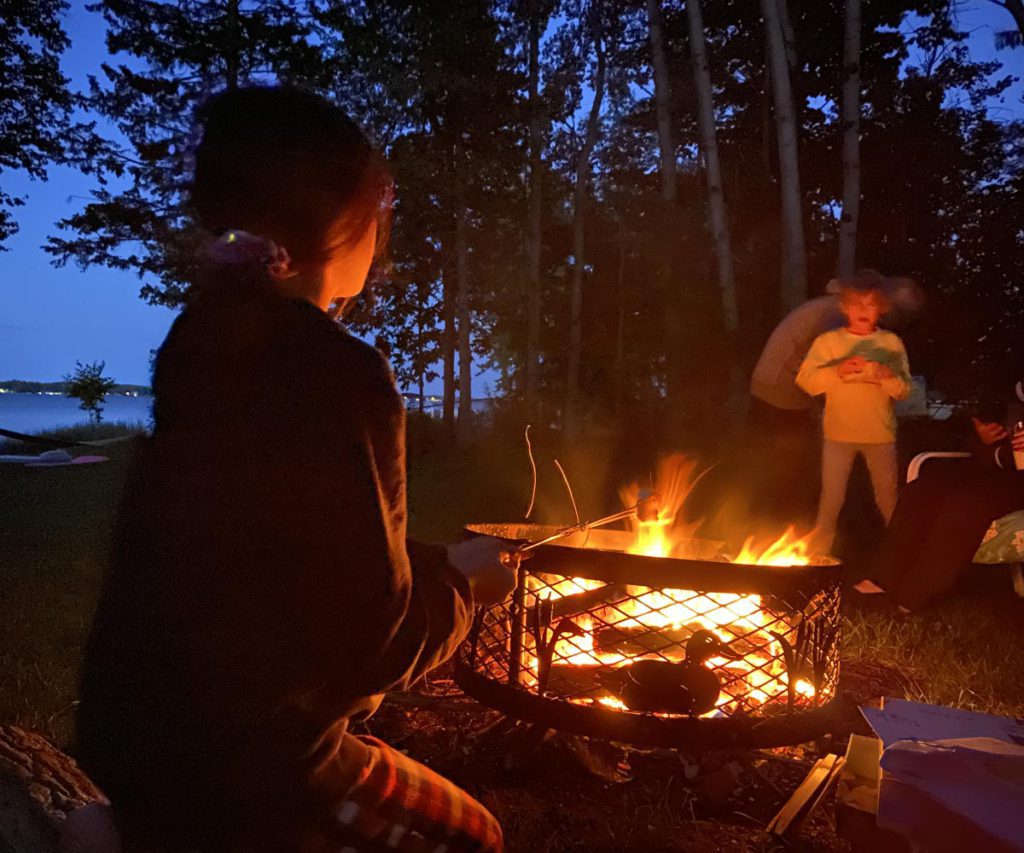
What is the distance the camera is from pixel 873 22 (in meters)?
16.8

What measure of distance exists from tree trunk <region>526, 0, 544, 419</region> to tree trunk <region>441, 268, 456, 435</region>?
11.5ft

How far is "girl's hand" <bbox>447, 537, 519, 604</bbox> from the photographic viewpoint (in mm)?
1611

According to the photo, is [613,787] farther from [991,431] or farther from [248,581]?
[991,431]

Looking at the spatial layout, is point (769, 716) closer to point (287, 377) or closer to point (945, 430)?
point (287, 377)

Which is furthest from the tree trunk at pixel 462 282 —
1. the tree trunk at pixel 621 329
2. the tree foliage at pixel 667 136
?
the tree trunk at pixel 621 329

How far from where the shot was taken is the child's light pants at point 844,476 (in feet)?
19.0

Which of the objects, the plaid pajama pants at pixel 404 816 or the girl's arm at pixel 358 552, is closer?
the girl's arm at pixel 358 552

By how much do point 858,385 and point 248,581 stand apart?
5439 mm

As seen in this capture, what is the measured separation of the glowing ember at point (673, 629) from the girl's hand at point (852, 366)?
287cm

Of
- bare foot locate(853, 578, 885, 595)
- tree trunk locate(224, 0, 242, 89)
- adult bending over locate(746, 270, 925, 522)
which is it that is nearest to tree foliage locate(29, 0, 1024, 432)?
tree trunk locate(224, 0, 242, 89)

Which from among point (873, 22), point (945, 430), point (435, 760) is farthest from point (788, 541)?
point (873, 22)

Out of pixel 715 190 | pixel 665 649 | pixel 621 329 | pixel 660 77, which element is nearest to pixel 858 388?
pixel 665 649

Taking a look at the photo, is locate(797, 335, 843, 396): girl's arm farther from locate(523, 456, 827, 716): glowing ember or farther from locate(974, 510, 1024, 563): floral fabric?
locate(523, 456, 827, 716): glowing ember

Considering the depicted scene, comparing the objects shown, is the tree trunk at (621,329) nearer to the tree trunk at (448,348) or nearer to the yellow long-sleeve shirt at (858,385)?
the tree trunk at (448,348)
